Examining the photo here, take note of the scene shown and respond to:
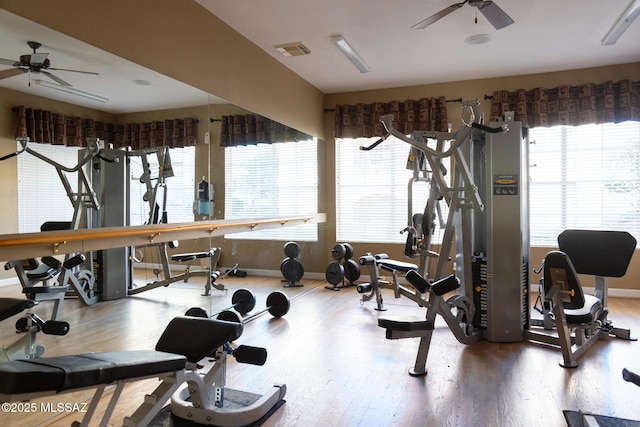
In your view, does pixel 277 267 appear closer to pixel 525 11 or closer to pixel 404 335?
pixel 404 335

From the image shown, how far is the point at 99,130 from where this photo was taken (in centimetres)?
256

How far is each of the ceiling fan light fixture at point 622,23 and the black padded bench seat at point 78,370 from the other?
4270 millimetres

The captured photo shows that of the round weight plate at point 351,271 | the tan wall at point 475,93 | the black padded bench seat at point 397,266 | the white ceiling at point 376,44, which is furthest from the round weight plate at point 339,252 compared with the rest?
the white ceiling at point 376,44

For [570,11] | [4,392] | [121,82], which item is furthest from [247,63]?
[4,392]

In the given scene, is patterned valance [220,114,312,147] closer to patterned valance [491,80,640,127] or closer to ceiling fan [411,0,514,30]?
ceiling fan [411,0,514,30]

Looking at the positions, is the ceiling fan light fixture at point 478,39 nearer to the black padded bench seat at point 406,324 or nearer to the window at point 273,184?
the window at point 273,184

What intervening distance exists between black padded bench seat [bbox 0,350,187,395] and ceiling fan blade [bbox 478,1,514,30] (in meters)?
3.05

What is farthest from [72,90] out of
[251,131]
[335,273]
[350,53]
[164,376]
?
[335,273]

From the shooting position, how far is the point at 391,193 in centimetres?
607

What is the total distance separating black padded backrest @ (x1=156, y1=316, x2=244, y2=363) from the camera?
2.04 m

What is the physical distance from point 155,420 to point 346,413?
3.27 ft

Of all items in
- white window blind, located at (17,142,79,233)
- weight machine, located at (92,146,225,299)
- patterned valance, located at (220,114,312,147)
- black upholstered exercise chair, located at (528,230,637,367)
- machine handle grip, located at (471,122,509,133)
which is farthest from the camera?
patterned valance, located at (220,114,312,147)

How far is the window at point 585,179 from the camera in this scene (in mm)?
5133

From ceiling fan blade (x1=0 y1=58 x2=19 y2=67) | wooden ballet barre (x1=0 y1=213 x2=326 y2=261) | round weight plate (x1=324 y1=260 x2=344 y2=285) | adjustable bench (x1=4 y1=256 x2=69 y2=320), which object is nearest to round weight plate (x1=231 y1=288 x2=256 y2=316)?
wooden ballet barre (x1=0 y1=213 x2=326 y2=261)
